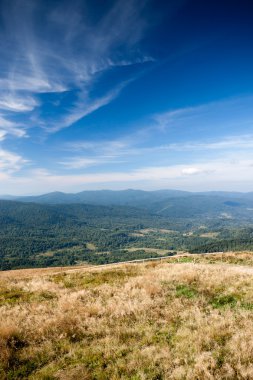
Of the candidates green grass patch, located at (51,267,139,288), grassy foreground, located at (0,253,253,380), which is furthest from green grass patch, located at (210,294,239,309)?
green grass patch, located at (51,267,139,288)

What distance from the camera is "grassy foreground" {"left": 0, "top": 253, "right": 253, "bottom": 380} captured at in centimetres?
609

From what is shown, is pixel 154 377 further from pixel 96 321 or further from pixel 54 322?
pixel 54 322

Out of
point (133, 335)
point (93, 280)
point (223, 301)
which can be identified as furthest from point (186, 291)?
point (93, 280)

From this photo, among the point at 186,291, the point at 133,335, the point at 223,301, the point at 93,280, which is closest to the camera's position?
the point at 133,335

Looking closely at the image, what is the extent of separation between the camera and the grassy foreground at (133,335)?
6.09 m

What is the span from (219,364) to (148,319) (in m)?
3.31

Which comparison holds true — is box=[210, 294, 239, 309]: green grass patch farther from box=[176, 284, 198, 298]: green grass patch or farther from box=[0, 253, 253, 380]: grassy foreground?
box=[176, 284, 198, 298]: green grass patch

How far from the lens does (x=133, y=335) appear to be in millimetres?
7973

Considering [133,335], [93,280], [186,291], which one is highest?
[133,335]

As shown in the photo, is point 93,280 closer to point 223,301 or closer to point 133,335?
point 223,301

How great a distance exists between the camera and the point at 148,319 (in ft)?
29.9

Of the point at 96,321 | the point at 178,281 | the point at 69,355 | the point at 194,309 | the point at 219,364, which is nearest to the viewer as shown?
the point at 219,364

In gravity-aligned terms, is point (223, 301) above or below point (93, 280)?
above

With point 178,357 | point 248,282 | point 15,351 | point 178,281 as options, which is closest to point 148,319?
point 178,357
